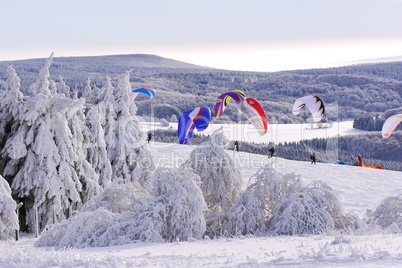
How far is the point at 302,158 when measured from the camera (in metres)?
63.0

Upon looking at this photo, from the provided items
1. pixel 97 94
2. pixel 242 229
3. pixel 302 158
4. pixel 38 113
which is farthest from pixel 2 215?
pixel 302 158

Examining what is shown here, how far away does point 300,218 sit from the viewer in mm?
15695

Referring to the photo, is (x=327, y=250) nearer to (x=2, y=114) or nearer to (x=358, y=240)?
(x=358, y=240)

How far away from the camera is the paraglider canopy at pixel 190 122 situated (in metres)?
28.0

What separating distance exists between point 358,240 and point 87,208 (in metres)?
8.95

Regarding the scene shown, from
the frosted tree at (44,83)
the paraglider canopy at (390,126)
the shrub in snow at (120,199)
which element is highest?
the frosted tree at (44,83)

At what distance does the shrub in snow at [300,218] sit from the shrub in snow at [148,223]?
224cm

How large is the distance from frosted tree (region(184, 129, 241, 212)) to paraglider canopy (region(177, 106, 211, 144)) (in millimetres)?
9769

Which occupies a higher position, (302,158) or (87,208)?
(87,208)

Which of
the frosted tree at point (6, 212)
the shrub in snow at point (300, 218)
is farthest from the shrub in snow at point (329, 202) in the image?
the frosted tree at point (6, 212)

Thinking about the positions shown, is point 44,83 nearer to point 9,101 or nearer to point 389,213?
point 9,101

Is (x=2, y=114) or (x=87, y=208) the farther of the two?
(x=2, y=114)

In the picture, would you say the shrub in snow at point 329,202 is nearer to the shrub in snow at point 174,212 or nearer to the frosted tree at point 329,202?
the frosted tree at point 329,202

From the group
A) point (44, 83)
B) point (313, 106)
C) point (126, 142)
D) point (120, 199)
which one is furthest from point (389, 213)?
point (313, 106)
